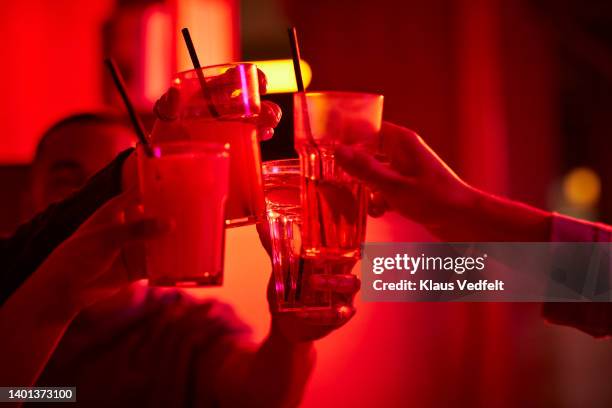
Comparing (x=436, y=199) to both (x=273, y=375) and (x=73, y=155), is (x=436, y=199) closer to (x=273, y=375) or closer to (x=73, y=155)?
(x=273, y=375)

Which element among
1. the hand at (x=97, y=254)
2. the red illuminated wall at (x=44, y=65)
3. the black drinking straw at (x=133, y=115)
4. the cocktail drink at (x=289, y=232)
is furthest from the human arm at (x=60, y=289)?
the red illuminated wall at (x=44, y=65)

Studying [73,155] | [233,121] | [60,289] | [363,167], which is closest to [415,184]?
[363,167]

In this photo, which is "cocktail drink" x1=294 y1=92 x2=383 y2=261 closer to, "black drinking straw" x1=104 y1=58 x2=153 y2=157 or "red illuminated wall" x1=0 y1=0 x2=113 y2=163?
"black drinking straw" x1=104 y1=58 x2=153 y2=157

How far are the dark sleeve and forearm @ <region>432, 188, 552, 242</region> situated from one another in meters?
0.61

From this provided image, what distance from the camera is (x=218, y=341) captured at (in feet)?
5.55

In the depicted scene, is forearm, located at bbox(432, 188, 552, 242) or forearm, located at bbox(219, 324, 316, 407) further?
forearm, located at bbox(219, 324, 316, 407)

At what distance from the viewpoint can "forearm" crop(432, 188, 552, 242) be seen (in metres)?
1.16

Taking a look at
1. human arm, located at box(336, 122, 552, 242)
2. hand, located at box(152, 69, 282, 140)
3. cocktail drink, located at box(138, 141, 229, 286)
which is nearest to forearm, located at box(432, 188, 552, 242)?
human arm, located at box(336, 122, 552, 242)

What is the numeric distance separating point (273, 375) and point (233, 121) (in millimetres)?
716

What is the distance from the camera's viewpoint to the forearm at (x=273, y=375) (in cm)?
141

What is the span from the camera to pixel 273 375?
1.43 m

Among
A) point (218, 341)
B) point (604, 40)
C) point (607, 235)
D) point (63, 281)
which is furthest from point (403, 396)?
point (604, 40)

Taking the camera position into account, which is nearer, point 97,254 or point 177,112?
point 97,254

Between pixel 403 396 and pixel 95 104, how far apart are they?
70.5 inches
